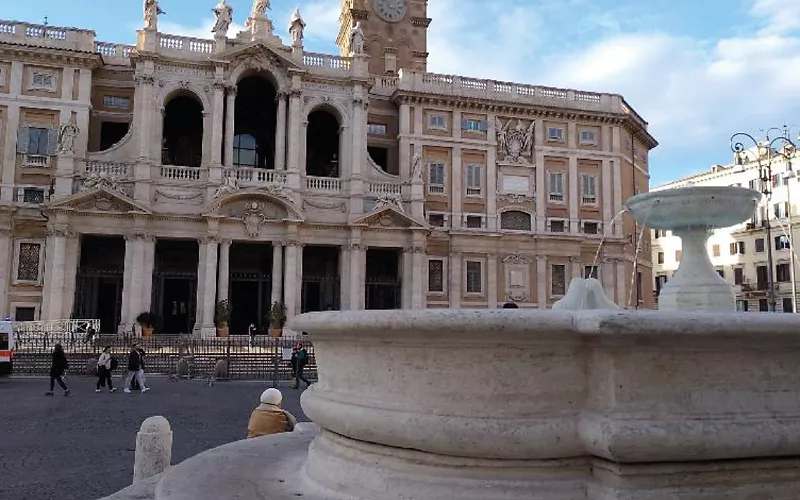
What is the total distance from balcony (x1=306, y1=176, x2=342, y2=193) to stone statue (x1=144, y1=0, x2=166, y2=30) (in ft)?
30.7

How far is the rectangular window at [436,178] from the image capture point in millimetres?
32469

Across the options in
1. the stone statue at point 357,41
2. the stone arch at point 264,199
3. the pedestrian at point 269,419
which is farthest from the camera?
the stone statue at point 357,41

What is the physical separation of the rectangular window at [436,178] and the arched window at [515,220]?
351 centimetres

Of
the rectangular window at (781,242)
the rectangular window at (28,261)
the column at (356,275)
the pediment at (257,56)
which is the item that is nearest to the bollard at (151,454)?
the column at (356,275)

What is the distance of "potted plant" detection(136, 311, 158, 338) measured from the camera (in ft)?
84.7

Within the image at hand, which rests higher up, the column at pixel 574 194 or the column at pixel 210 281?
the column at pixel 574 194

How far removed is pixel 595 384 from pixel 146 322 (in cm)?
2554

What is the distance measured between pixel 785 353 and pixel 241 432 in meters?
8.47

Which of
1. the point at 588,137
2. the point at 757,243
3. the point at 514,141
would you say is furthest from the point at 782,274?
the point at 514,141

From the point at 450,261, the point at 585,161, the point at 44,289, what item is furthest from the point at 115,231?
the point at 585,161

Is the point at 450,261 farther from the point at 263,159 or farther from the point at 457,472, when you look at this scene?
the point at 457,472

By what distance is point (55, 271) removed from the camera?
25906 millimetres

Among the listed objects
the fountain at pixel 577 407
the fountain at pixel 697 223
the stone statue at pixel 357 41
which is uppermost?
the stone statue at pixel 357 41

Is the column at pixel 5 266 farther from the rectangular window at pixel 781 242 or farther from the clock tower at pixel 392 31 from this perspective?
the rectangular window at pixel 781 242
